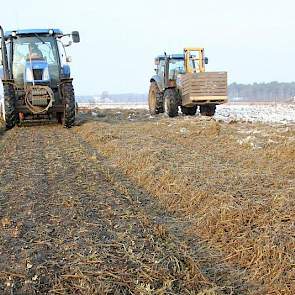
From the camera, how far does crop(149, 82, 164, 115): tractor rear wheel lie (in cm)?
1967

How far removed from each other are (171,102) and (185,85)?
908 millimetres

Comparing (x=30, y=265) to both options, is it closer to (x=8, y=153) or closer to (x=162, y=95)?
(x=8, y=153)

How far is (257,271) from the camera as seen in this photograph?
136 inches

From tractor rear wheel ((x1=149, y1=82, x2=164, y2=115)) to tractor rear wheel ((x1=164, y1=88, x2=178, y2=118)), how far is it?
4.25ft

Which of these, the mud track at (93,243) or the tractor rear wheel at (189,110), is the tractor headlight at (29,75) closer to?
the mud track at (93,243)

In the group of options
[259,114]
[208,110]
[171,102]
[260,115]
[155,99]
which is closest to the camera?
[171,102]

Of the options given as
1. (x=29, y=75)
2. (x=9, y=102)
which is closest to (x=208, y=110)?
(x=29, y=75)

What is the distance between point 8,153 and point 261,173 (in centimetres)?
521

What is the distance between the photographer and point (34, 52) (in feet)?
46.0

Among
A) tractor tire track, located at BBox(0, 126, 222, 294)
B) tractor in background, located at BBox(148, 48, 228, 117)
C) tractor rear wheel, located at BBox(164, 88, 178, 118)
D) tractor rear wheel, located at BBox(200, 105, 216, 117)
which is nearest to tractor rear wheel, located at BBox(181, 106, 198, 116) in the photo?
tractor in background, located at BBox(148, 48, 228, 117)

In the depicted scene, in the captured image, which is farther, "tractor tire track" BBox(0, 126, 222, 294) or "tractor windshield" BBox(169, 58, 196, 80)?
"tractor windshield" BBox(169, 58, 196, 80)

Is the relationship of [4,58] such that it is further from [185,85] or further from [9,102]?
[185,85]

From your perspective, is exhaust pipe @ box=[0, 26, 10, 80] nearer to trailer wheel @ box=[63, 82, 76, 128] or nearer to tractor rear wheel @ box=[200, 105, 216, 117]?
trailer wheel @ box=[63, 82, 76, 128]

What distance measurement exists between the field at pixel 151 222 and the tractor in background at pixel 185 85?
8804 mm
